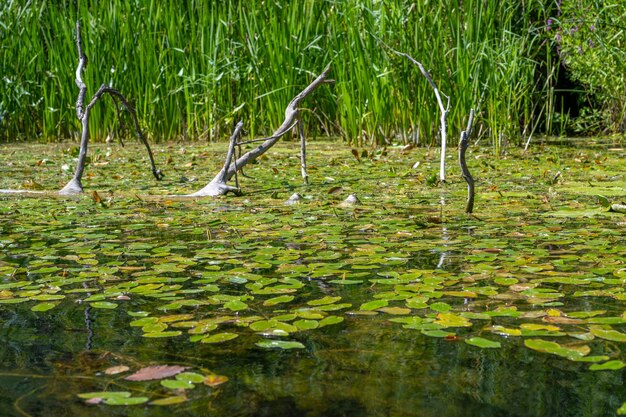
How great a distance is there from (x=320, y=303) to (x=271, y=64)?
15.7 ft

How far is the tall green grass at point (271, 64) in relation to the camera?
5.67m

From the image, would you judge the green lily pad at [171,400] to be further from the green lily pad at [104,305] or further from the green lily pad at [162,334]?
the green lily pad at [104,305]

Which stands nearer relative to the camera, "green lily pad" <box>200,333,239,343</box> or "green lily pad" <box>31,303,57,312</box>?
"green lily pad" <box>200,333,239,343</box>

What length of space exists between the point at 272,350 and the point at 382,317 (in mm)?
298

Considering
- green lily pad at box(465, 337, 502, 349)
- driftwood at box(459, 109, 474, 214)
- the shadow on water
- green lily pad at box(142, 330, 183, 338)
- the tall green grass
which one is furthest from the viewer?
the tall green grass

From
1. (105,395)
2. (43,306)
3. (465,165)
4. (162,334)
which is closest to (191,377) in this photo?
(105,395)

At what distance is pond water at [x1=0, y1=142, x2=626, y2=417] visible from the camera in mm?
1338

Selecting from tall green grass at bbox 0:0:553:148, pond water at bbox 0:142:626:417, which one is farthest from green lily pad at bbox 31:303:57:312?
tall green grass at bbox 0:0:553:148

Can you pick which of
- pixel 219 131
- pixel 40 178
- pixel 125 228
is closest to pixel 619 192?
pixel 125 228

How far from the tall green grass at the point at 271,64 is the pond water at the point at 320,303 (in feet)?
6.87

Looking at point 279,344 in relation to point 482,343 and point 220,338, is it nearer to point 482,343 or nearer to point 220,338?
point 220,338

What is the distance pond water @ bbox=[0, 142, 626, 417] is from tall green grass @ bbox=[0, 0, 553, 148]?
2.09m

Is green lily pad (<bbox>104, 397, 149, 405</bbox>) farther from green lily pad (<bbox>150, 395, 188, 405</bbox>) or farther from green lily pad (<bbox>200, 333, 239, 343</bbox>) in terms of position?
green lily pad (<bbox>200, 333, 239, 343</bbox>)

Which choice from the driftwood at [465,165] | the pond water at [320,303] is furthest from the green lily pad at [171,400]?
the driftwood at [465,165]
